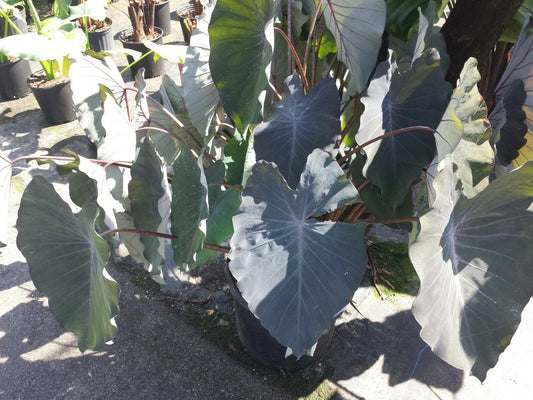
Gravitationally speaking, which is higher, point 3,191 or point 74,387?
point 3,191

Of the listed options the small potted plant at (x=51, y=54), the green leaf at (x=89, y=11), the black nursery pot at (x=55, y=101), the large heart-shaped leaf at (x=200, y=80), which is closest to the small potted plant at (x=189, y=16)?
the green leaf at (x=89, y=11)

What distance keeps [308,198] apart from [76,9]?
226 centimetres

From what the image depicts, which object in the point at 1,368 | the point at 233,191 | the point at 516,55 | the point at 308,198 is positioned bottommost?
the point at 1,368

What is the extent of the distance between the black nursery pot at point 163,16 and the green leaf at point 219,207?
2889 mm

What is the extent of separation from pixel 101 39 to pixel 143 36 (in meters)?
0.32

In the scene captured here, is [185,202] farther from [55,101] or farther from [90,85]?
[55,101]

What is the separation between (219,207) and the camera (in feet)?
3.97

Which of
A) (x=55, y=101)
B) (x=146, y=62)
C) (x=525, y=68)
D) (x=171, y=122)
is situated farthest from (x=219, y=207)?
(x=146, y=62)

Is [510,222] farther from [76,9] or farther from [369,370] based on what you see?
[76,9]

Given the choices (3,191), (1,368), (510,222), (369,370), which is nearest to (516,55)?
(510,222)

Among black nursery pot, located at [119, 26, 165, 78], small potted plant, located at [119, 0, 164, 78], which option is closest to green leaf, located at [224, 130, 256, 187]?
small potted plant, located at [119, 0, 164, 78]

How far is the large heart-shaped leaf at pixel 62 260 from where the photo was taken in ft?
3.61

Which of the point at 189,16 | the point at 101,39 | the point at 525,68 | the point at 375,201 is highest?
the point at 525,68

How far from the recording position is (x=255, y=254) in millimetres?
997
